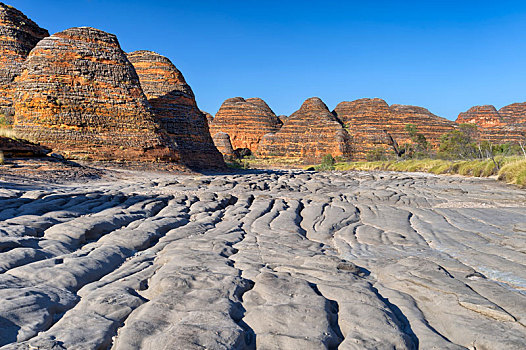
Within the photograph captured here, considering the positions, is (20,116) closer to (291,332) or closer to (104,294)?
(104,294)

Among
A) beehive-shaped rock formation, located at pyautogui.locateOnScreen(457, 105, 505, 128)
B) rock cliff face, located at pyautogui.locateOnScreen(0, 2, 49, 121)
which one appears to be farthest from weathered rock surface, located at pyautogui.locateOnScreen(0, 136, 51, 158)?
beehive-shaped rock formation, located at pyautogui.locateOnScreen(457, 105, 505, 128)

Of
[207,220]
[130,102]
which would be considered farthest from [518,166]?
[130,102]

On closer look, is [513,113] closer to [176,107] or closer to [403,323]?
[176,107]

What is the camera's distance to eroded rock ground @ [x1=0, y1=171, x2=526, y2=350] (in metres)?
1.96

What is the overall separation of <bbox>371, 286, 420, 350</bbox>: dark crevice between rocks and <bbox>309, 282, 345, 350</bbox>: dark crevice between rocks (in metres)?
0.33

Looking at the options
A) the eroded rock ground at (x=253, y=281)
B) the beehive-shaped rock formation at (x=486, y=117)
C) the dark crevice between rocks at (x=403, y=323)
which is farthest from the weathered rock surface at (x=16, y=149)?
the beehive-shaped rock formation at (x=486, y=117)

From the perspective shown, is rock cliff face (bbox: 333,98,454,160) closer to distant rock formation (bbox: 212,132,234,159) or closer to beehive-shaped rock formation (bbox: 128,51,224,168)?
distant rock formation (bbox: 212,132,234,159)

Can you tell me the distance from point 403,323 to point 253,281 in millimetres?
1069

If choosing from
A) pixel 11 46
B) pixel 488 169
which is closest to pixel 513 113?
pixel 488 169

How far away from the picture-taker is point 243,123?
80375 millimetres

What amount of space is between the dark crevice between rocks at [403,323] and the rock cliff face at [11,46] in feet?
71.7

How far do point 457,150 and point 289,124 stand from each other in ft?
123

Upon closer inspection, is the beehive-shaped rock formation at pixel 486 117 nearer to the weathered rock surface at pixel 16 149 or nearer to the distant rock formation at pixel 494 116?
the distant rock formation at pixel 494 116

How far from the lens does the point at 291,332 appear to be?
1988 millimetres
